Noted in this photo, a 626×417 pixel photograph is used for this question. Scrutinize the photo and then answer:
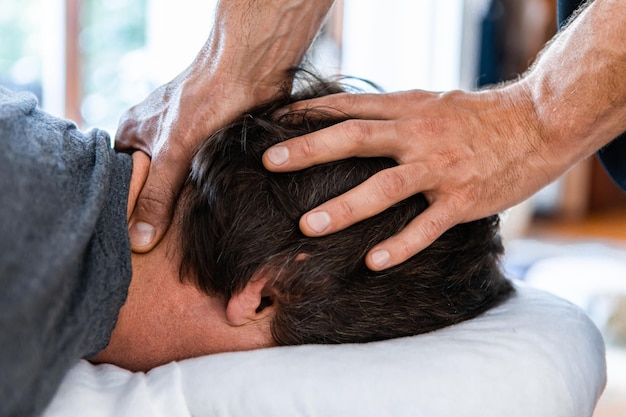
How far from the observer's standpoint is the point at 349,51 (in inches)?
173

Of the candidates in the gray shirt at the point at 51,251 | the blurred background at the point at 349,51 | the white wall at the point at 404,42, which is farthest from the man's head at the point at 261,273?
the white wall at the point at 404,42

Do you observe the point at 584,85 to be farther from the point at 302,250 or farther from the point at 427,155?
the point at 302,250

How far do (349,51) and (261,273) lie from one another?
3571 mm

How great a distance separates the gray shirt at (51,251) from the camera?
0.72 metres

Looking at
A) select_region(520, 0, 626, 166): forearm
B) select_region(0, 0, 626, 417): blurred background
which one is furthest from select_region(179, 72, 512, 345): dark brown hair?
select_region(0, 0, 626, 417): blurred background

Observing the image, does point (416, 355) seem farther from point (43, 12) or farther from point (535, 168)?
point (43, 12)

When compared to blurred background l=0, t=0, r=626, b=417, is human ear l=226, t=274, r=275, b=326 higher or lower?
higher

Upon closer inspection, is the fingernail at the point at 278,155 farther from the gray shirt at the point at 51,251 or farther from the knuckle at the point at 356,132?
the gray shirt at the point at 51,251

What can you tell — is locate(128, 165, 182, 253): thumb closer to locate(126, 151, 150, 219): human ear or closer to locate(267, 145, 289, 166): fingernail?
locate(126, 151, 150, 219): human ear

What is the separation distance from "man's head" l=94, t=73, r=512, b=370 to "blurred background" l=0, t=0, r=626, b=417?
61.4 inches

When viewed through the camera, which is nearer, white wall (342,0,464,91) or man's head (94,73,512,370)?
man's head (94,73,512,370)

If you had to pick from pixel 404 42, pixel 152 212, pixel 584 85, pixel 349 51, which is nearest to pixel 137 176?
pixel 152 212

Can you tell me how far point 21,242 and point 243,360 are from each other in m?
0.31

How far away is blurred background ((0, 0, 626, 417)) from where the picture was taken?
370cm
